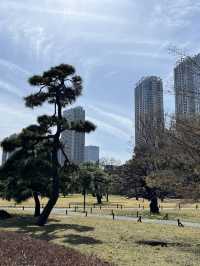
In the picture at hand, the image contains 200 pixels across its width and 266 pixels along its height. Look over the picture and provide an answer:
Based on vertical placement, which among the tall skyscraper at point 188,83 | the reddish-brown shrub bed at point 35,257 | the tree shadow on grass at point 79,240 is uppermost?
the tall skyscraper at point 188,83

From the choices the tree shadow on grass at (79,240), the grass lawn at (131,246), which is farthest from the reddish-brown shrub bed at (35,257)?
the tree shadow on grass at (79,240)

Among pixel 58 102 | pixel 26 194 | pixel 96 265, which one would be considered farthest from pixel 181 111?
pixel 26 194

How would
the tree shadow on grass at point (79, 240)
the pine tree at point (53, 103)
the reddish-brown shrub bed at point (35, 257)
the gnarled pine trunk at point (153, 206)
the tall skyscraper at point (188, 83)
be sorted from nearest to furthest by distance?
the reddish-brown shrub bed at point (35, 257) → the tall skyscraper at point (188, 83) → the tree shadow on grass at point (79, 240) → the pine tree at point (53, 103) → the gnarled pine trunk at point (153, 206)

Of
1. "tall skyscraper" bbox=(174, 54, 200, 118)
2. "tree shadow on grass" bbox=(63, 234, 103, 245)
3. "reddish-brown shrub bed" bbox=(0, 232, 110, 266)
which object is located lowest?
"tree shadow on grass" bbox=(63, 234, 103, 245)

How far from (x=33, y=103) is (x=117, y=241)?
12778 millimetres

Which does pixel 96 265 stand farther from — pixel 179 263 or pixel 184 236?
pixel 184 236

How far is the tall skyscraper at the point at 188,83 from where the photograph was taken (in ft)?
51.5

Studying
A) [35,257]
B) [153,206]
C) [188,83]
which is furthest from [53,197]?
[153,206]

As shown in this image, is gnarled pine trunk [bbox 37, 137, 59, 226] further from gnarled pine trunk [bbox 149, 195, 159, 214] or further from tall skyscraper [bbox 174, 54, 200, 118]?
gnarled pine trunk [bbox 149, 195, 159, 214]

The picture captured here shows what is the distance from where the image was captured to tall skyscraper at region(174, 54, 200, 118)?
1570 cm

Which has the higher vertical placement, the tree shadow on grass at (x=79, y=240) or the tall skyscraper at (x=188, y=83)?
the tall skyscraper at (x=188, y=83)

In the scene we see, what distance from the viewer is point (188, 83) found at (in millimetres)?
16266

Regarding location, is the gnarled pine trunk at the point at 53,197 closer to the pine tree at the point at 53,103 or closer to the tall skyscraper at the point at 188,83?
the pine tree at the point at 53,103

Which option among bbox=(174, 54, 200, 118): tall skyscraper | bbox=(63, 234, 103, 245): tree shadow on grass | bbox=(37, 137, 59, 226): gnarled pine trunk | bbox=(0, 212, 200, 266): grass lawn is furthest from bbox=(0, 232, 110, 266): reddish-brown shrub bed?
bbox=(37, 137, 59, 226): gnarled pine trunk
